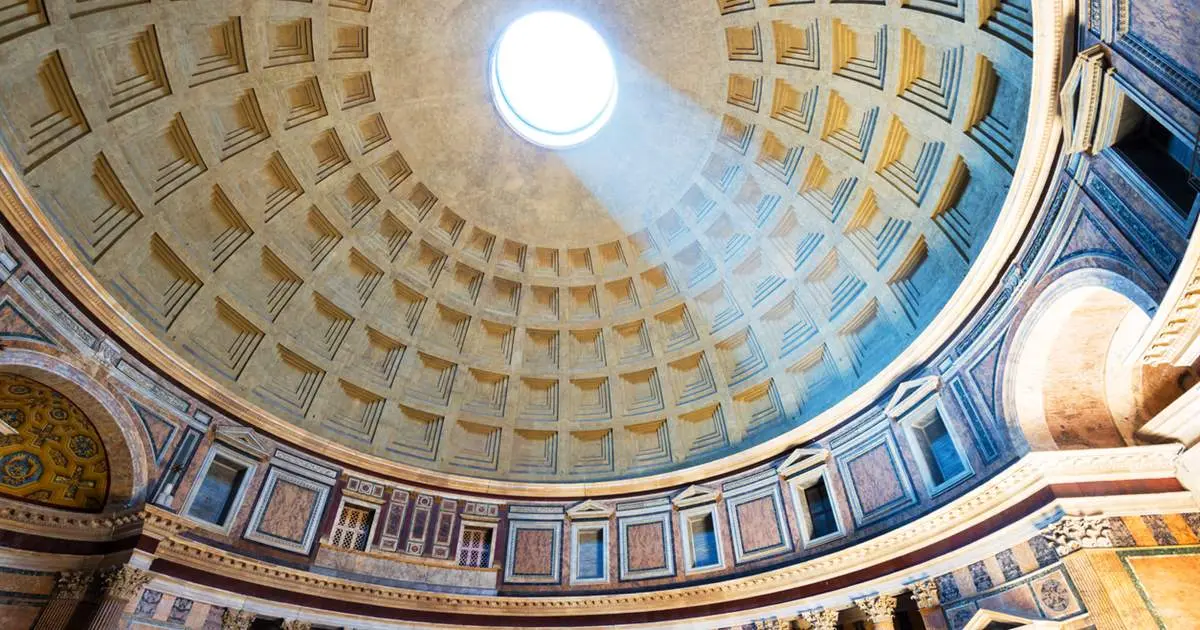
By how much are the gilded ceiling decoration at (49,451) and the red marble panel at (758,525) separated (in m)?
16.4

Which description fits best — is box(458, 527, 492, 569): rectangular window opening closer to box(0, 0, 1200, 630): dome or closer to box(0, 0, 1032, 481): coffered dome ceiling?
box(0, 0, 1200, 630): dome

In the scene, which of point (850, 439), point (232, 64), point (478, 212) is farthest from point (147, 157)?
point (850, 439)

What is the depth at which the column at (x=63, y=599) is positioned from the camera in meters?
12.5

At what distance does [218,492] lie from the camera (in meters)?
15.8

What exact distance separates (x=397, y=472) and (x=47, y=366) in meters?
9.19

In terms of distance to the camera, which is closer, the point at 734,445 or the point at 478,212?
the point at 734,445

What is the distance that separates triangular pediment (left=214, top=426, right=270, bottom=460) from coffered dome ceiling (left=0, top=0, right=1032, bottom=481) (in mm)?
1264

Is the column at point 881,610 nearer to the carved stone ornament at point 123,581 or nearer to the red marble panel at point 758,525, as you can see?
the red marble panel at point 758,525

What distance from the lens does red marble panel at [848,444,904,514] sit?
578 inches

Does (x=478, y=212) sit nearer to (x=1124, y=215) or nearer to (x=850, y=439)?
(x=850, y=439)

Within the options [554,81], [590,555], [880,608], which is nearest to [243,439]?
[590,555]

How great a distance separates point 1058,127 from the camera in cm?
1021

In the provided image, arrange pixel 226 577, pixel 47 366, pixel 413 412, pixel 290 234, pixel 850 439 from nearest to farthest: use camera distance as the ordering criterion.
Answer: pixel 47 366 < pixel 226 577 < pixel 850 439 < pixel 290 234 < pixel 413 412

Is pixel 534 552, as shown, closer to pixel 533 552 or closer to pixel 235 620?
pixel 533 552
